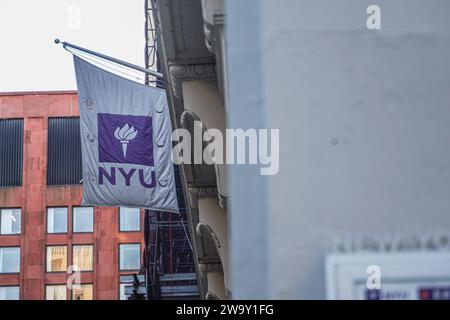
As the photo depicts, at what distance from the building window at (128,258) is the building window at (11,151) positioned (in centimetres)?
971

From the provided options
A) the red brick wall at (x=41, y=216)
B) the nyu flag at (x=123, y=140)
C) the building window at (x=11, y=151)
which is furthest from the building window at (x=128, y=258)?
the nyu flag at (x=123, y=140)

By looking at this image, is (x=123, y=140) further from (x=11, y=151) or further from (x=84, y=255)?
(x=11, y=151)

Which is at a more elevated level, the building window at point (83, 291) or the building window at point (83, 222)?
the building window at point (83, 222)

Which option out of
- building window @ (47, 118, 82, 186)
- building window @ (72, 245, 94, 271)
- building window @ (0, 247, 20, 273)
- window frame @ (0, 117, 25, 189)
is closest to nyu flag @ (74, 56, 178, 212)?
building window @ (72, 245, 94, 271)

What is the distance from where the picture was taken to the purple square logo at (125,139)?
605 inches

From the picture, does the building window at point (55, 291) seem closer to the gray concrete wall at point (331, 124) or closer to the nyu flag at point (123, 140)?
the nyu flag at point (123, 140)

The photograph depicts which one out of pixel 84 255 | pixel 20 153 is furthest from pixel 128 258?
pixel 20 153

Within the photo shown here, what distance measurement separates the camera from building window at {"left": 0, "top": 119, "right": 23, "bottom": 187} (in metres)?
69.5

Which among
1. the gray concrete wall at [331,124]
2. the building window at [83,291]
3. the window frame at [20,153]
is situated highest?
the window frame at [20,153]

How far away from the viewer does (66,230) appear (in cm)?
6806

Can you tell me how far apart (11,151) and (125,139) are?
56.7 metres

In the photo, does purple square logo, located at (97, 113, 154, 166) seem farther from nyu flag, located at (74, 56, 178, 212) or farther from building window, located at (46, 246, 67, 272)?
building window, located at (46, 246, 67, 272)
